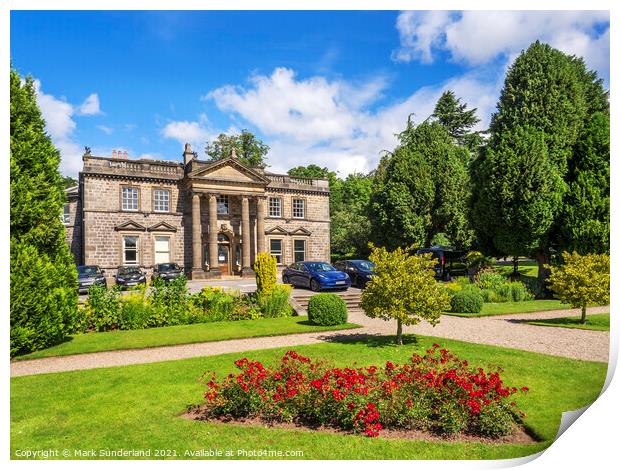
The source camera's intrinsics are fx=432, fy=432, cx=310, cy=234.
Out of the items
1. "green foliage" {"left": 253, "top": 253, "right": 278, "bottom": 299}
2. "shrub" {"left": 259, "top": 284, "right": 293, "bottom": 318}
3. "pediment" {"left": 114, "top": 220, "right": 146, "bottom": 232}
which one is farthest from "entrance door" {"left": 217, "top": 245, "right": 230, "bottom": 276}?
"shrub" {"left": 259, "top": 284, "right": 293, "bottom": 318}

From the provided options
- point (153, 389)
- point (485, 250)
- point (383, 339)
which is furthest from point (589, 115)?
point (153, 389)

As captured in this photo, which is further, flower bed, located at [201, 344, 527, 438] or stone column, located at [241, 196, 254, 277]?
stone column, located at [241, 196, 254, 277]

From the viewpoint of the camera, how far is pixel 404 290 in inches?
399

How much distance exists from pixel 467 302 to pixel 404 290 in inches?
289

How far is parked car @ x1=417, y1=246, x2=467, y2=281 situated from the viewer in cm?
2783

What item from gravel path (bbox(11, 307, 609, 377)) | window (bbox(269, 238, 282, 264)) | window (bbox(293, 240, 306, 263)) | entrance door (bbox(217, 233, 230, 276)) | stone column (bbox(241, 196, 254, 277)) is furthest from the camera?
window (bbox(293, 240, 306, 263))

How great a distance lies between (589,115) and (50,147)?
15.7m

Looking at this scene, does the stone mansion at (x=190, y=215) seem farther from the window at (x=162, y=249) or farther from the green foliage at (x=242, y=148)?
the green foliage at (x=242, y=148)

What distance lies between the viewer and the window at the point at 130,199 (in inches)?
1138

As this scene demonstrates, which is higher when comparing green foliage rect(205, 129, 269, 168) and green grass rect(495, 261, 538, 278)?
green foliage rect(205, 129, 269, 168)

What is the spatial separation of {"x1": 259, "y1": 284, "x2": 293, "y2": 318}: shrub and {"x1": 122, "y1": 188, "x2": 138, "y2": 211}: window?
17252mm

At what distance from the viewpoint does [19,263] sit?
801 cm

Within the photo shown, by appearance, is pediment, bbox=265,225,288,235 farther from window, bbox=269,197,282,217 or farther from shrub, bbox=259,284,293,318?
shrub, bbox=259,284,293,318
